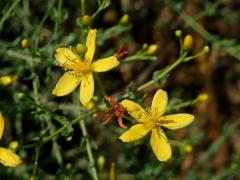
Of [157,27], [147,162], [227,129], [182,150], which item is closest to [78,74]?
[182,150]

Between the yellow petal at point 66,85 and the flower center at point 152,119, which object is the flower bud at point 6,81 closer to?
the yellow petal at point 66,85

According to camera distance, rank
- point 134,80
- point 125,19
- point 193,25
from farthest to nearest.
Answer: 1. point 134,80
2. point 193,25
3. point 125,19

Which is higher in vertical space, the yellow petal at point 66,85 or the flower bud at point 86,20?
the flower bud at point 86,20

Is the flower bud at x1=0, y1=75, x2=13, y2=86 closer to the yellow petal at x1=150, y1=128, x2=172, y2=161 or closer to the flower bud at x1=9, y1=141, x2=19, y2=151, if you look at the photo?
the flower bud at x1=9, y1=141, x2=19, y2=151

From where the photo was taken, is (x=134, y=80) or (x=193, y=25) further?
(x=134, y=80)

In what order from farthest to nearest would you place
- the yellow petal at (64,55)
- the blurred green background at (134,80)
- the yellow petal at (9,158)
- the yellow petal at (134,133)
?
the blurred green background at (134,80) → the yellow petal at (64,55) → the yellow petal at (134,133) → the yellow petal at (9,158)

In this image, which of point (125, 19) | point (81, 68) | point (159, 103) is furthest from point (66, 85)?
point (125, 19)

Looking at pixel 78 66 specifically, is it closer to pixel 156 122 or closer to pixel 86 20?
pixel 86 20

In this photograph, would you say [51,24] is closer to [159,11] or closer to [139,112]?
[159,11]

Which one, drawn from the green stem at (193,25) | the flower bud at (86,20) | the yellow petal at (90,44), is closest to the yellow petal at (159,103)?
the yellow petal at (90,44)
